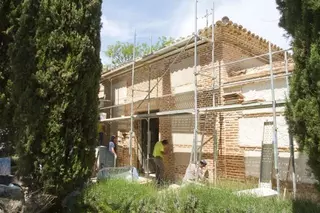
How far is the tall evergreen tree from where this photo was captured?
19.7 ft

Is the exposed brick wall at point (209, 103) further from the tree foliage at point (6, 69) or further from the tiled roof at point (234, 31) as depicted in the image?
the tree foliage at point (6, 69)

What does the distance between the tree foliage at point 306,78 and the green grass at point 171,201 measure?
0.69 m

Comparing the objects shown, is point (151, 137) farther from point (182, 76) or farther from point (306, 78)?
point (306, 78)


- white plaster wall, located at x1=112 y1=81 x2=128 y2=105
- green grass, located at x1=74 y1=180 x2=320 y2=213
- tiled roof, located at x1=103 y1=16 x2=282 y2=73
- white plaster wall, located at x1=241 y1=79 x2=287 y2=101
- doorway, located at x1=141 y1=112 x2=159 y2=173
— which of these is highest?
tiled roof, located at x1=103 y1=16 x2=282 y2=73

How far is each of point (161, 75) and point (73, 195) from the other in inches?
250

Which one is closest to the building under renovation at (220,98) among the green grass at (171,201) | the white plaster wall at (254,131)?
the white plaster wall at (254,131)

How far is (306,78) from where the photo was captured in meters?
3.82

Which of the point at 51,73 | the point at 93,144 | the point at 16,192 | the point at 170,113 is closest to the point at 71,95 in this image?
the point at 51,73

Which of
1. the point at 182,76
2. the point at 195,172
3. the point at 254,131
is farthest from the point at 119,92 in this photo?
the point at 254,131

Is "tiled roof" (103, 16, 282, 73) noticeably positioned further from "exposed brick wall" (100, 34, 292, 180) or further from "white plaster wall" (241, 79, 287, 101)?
"white plaster wall" (241, 79, 287, 101)

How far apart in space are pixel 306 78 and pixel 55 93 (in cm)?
424

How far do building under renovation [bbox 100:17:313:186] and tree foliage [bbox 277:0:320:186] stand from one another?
2.68 m

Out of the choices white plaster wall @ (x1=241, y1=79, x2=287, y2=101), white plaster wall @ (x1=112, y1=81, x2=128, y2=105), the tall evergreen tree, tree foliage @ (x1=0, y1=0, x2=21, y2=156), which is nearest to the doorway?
white plaster wall @ (x1=112, y1=81, x2=128, y2=105)

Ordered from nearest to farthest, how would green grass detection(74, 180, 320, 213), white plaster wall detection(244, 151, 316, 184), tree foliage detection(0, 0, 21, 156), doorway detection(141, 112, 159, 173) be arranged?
green grass detection(74, 180, 320, 213) → tree foliage detection(0, 0, 21, 156) → white plaster wall detection(244, 151, 316, 184) → doorway detection(141, 112, 159, 173)
